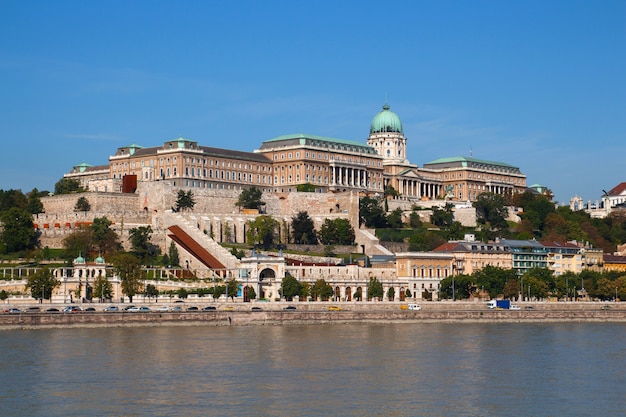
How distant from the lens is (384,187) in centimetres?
15662

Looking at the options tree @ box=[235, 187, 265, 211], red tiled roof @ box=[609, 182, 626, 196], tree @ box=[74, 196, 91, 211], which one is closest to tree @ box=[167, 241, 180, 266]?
tree @ box=[74, 196, 91, 211]

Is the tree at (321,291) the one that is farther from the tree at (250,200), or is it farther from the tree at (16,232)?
the tree at (250,200)

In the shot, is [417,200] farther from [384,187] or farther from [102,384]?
[102,384]

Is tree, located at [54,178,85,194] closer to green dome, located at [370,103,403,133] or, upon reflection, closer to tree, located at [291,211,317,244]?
tree, located at [291,211,317,244]

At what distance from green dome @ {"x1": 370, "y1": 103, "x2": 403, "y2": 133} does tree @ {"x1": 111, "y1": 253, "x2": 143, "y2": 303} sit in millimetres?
79712

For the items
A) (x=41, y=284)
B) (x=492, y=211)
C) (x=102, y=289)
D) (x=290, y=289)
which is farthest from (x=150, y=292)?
(x=492, y=211)

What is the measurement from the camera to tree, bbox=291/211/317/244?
12194 centimetres

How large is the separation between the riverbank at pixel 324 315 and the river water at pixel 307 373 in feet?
5.52

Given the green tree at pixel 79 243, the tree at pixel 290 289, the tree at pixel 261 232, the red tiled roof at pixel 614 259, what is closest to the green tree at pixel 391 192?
the red tiled roof at pixel 614 259

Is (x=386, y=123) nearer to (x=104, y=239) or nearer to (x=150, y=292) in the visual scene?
(x=104, y=239)

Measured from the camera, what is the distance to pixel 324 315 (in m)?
82.8

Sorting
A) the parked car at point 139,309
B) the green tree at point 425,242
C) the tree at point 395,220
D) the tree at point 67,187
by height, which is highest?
the tree at point 67,187

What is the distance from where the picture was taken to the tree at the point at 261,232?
382 ft

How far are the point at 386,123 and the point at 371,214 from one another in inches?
1784
